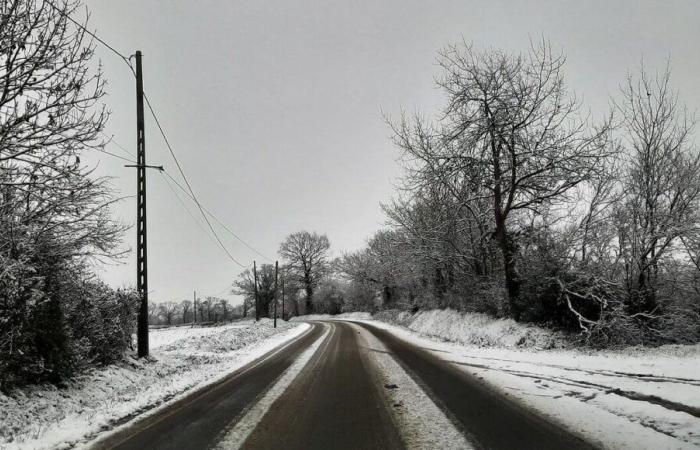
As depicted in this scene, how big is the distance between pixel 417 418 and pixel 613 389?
3.33m

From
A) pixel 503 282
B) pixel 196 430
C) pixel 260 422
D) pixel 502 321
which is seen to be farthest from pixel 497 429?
pixel 503 282

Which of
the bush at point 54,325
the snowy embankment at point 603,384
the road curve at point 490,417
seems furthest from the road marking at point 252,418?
the bush at point 54,325

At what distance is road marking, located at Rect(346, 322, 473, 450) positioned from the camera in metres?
4.04

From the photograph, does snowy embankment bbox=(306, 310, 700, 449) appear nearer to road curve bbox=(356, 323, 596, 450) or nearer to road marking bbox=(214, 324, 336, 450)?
road curve bbox=(356, 323, 596, 450)

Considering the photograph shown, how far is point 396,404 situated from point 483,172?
1159 cm

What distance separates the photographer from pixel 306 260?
70438mm

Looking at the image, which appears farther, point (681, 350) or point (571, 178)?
point (571, 178)

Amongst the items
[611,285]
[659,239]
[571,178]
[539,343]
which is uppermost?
[571,178]

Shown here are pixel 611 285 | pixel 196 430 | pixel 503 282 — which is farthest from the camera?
pixel 503 282

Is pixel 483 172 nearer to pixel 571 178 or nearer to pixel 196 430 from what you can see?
pixel 571 178

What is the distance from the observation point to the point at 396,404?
5730mm

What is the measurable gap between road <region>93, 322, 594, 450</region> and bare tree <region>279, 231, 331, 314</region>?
62.1 metres

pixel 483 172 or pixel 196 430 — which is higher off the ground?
pixel 483 172

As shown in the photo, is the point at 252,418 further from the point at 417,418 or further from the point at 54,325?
the point at 54,325
